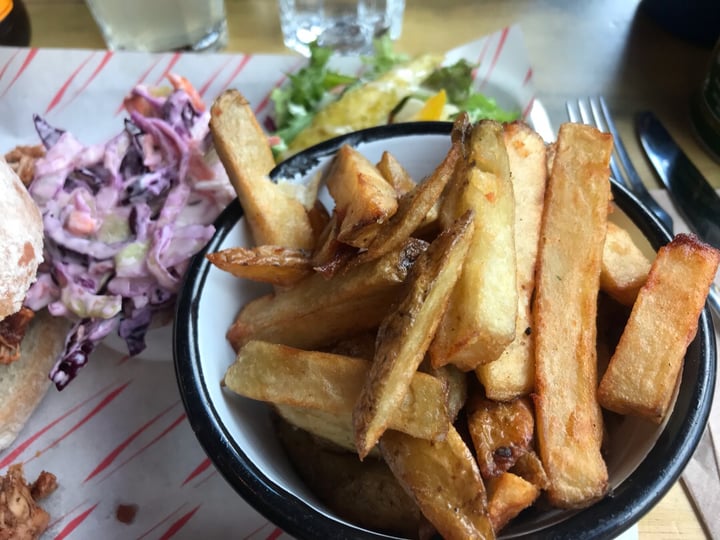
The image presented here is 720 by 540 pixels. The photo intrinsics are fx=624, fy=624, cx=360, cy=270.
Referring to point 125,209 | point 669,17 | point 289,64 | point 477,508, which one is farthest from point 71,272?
point 669,17

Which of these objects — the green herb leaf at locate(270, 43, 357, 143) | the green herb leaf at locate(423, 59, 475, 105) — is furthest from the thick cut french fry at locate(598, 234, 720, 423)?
the green herb leaf at locate(270, 43, 357, 143)

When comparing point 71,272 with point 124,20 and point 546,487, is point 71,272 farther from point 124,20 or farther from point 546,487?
point 546,487

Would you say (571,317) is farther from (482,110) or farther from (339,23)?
(339,23)

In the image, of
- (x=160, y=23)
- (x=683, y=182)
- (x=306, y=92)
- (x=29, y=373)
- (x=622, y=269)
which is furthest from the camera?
(x=160, y=23)

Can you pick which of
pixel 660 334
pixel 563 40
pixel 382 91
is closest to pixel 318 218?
pixel 660 334

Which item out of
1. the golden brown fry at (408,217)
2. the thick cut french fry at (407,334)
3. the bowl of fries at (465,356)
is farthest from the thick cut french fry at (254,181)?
the thick cut french fry at (407,334)

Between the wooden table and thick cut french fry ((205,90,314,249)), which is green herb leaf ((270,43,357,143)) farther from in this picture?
thick cut french fry ((205,90,314,249))
